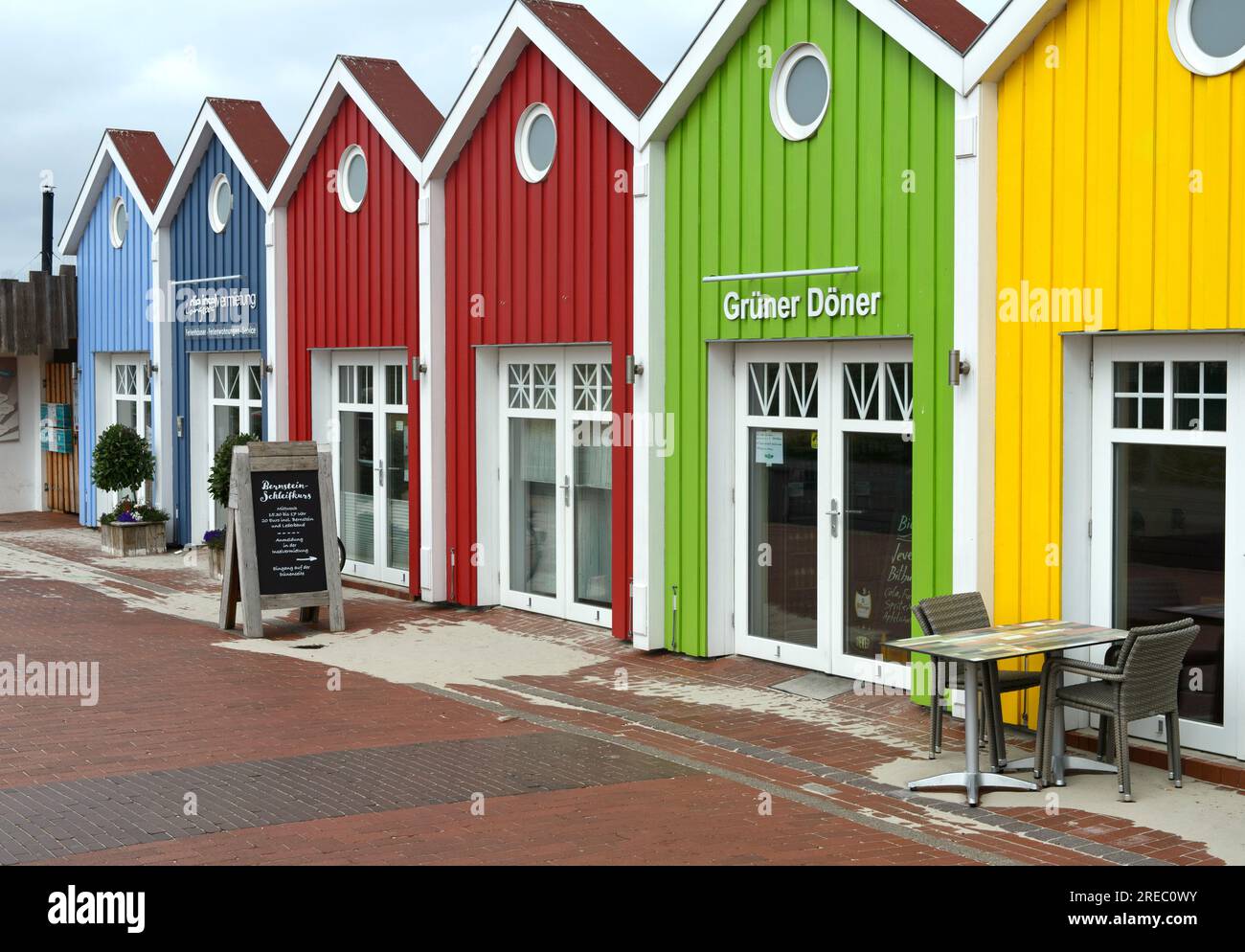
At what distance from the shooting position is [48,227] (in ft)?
97.0

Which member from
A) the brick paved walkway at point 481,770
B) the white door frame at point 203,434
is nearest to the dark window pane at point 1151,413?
the brick paved walkway at point 481,770

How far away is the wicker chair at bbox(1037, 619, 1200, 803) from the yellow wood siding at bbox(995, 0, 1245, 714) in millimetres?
957

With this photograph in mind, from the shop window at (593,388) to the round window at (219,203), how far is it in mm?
7075

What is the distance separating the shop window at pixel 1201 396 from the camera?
8.39 m

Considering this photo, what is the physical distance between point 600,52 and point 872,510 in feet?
15.9

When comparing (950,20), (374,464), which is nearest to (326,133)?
(374,464)

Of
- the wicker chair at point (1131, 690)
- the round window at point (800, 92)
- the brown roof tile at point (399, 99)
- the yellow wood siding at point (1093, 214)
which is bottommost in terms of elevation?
the wicker chair at point (1131, 690)

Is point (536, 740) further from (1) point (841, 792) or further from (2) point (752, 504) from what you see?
(2) point (752, 504)

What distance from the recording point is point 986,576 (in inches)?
375

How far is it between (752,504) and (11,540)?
510 inches

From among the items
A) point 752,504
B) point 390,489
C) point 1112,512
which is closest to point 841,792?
point 1112,512

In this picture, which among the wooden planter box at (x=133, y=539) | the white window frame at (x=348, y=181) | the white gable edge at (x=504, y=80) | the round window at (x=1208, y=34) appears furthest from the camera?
the wooden planter box at (x=133, y=539)

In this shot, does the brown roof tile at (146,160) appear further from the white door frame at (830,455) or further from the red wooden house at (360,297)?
the white door frame at (830,455)

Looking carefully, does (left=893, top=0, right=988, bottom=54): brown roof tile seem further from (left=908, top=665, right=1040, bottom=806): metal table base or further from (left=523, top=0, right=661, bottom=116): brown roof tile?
(left=908, top=665, right=1040, bottom=806): metal table base
